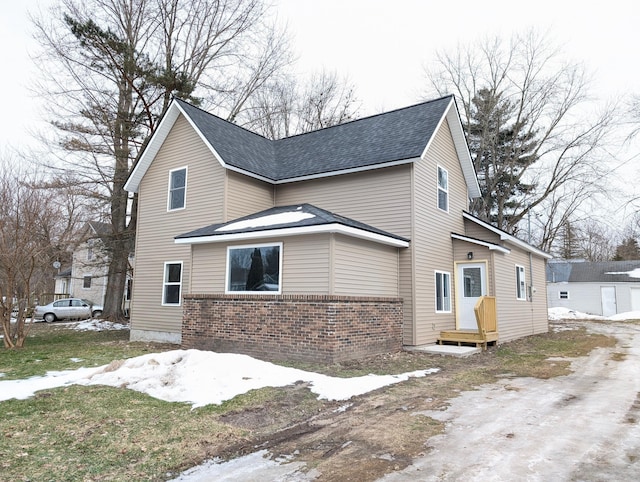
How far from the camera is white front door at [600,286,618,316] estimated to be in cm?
3397

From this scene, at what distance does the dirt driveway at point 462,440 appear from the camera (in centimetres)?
381

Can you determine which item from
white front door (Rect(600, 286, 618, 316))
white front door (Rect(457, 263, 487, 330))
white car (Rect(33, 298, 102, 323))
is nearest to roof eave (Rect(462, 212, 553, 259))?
white front door (Rect(457, 263, 487, 330))

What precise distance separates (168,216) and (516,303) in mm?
12327

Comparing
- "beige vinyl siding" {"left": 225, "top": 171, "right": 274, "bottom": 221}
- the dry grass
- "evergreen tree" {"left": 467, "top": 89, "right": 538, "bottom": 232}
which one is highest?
"evergreen tree" {"left": 467, "top": 89, "right": 538, "bottom": 232}

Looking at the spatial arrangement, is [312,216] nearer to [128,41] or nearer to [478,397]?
[478,397]

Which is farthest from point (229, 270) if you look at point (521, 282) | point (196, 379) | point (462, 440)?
point (521, 282)

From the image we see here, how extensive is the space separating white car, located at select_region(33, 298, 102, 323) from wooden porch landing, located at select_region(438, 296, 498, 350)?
2242 centimetres

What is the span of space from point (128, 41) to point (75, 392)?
17.8 m

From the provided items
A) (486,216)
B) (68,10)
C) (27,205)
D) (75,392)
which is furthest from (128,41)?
(486,216)

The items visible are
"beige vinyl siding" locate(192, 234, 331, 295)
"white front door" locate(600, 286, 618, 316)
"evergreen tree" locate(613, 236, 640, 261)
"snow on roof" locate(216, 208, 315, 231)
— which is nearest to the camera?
"beige vinyl siding" locate(192, 234, 331, 295)

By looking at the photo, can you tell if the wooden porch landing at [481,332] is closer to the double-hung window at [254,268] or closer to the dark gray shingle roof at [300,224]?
the dark gray shingle roof at [300,224]

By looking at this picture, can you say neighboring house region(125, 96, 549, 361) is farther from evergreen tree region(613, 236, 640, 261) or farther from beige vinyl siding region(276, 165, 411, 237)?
evergreen tree region(613, 236, 640, 261)

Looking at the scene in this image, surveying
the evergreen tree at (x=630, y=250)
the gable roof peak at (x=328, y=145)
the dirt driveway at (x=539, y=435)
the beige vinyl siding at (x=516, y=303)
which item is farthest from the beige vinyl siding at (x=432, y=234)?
the evergreen tree at (x=630, y=250)

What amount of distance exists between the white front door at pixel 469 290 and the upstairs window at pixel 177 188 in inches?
363
